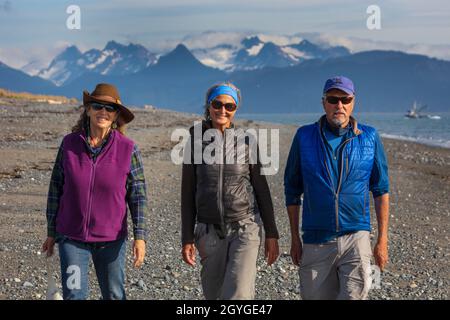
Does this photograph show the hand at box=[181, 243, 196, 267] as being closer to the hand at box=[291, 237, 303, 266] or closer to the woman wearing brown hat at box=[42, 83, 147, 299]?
the woman wearing brown hat at box=[42, 83, 147, 299]

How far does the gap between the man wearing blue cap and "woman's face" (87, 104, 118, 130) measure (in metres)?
1.47

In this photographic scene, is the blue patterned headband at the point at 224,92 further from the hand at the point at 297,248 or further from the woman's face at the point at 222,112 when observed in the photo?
the hand at the point at 297,248

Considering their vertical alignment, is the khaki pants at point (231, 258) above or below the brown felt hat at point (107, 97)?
below

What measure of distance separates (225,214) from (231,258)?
358 mm

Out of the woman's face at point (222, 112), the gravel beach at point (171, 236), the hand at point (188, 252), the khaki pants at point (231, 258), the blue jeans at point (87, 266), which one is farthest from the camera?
the gravel beach at point (171, 236)

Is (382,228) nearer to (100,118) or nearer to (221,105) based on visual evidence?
(221,105)

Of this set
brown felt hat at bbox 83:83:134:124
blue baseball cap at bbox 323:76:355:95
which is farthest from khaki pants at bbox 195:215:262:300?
blue baseball cap at bbox 323:76:355:95

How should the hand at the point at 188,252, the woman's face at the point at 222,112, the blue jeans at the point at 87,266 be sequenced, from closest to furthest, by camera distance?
the blue jeans at the point at 87,266 < the woman's face at the point at 222,112 < the hand at the point at 188,252

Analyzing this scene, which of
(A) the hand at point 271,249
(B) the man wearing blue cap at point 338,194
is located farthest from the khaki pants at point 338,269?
(A) the hand at point 271,249

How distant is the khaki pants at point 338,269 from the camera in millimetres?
5453

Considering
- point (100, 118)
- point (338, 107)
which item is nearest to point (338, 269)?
point (338, 107)

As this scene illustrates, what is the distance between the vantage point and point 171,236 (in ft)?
39.8

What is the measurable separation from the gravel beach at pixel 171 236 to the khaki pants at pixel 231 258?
2.76 metres

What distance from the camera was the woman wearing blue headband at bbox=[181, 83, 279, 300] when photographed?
561cm
